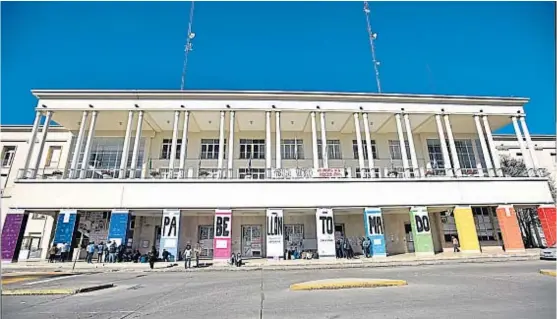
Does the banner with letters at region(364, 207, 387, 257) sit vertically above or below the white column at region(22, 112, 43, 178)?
below

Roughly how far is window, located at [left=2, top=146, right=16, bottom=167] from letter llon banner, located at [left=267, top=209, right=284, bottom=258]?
27.0 m

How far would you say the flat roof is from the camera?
2373 cm

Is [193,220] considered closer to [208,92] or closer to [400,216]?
[208,92]

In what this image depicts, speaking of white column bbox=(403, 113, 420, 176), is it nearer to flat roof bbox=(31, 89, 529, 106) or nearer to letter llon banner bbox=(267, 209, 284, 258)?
flat roof bbox=(31, 89, 529, 106)

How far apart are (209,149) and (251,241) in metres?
8.69

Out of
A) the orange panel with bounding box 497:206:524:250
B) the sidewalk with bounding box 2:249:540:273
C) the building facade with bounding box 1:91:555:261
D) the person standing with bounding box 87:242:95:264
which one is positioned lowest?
the sidewalk with bounding box 2:249:540:273

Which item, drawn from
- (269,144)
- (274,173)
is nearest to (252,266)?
(274,173)

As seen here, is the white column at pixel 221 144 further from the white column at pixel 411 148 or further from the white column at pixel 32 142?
Answer: the white column at pixel 411 148

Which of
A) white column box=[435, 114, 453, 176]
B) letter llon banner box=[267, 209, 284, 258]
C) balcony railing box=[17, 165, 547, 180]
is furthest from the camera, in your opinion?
white column box=[435, 114, 453, 176]

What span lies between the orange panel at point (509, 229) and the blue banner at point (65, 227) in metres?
29.2

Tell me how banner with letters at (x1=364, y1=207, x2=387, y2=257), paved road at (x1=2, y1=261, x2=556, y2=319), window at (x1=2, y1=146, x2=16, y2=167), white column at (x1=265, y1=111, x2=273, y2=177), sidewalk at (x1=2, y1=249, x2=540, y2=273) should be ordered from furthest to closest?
1. window at (x1=2, y1=146, x2=16, y2=167)
2. white column at (x1=265, y1=111, x2=273, y2=177)
3. banner with letters at (x1=364, y1=207, x2=387, y2=257)
4. sidewalk at (x1=2, y1=249, x2=540, y2=273)
5. paved road at (x1=2, y1=261, x2=556, y2=319)

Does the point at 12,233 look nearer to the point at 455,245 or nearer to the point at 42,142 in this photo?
the point at 42,142

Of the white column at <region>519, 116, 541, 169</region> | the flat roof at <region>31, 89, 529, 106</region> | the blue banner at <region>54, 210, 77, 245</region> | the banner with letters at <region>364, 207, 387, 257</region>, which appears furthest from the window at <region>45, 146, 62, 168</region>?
the white column at <region>519, 116, 541, 169</region>

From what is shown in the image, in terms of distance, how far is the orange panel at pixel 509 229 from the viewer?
21578 millimetres
